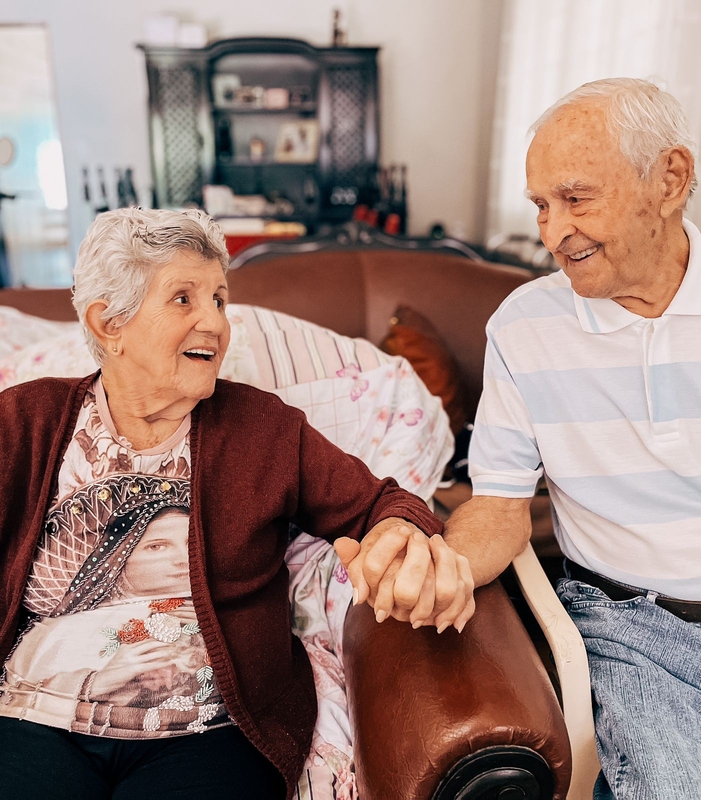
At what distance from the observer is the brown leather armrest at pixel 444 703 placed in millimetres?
915

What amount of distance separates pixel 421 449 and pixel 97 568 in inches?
28.0

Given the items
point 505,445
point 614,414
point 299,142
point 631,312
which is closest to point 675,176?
point 631,312

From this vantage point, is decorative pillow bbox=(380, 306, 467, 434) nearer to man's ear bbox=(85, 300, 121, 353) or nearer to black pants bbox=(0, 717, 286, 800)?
man's ear bbox=(85, 300, 121, 353)

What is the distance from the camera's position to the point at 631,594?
3.96 feet

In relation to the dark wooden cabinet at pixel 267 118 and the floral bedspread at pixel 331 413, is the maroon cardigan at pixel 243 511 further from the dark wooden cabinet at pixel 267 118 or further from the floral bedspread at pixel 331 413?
the dark wooden cabinet at pixel 267 118

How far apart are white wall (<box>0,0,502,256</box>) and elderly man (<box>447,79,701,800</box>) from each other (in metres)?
3.74

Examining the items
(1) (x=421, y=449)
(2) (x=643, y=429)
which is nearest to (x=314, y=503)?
(1) (x=421, y=449)

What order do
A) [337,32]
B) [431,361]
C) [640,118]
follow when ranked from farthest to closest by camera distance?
[337,32], [431,361], [640,118]

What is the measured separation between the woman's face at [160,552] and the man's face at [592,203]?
0.74 m

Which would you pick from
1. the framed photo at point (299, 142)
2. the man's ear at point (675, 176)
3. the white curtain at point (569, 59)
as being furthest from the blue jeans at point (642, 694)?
the framed photo at point (299, 142)

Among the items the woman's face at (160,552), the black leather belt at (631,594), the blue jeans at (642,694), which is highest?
the woman's face at (160,552)

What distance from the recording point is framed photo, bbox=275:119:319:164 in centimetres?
489

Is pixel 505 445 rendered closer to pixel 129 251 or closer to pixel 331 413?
pixel 331 413

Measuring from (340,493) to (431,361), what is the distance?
83 cm
